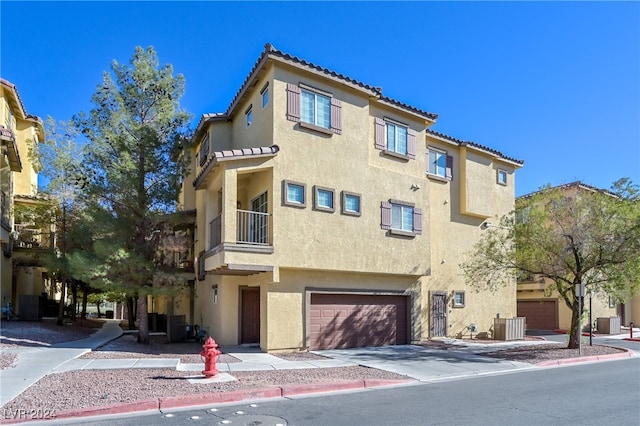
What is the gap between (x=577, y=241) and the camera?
56.2 feet

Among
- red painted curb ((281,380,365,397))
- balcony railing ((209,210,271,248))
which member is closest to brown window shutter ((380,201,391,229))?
balcony railing ((209,210,271,248))

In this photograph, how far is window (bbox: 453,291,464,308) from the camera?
22141mm

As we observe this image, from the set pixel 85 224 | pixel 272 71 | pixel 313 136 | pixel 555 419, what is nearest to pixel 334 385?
pixel 555 419

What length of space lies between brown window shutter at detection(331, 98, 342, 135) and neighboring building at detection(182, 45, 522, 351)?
35mm

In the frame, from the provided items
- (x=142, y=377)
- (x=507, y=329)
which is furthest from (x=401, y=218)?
(x=142, y=377)

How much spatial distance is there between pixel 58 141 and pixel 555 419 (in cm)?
1909

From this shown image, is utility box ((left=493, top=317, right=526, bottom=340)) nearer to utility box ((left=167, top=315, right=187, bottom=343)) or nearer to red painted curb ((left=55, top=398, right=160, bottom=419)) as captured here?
utility box ((left=167, top=315, right=187, bottom=343))

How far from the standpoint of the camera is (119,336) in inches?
818

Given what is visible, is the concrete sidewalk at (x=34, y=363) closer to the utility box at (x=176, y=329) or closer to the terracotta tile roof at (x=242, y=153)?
the utility box at (x=176, y=329)

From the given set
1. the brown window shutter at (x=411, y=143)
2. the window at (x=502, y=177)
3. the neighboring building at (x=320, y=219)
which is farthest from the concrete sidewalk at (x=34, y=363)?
the window at (x=502, y=177)

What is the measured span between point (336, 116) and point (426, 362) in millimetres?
8584

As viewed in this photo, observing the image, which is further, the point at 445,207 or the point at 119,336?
the point at 445,207

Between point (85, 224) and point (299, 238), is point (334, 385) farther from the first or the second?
point (85, 224)

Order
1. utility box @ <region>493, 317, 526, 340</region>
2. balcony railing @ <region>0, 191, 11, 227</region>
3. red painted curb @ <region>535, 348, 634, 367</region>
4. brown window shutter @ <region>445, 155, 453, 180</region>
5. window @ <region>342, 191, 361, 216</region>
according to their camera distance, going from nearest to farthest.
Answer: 1. red painted curb @ <region>535, 348, 634, 367</region>
2. window @ <region>342, 191, 361, 216</region>
3. balcony railing @ <region>0, 191, 11, 227</region>
4. utility box @ <region>493, 317, 526, 340</region>
5. brown window shutter @ <region>445, 155, 453, 180</region>
